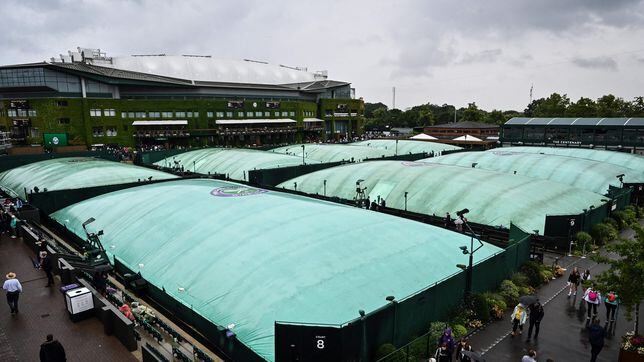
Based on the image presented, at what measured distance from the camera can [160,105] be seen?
97.4 meters

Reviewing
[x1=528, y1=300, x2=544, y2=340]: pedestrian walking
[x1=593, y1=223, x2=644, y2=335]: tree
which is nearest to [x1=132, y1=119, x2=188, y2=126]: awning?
[x1=528, y1=300, x2=544, y2=340]: pedestrian walking

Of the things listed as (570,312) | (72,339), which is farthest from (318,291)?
(570,312)

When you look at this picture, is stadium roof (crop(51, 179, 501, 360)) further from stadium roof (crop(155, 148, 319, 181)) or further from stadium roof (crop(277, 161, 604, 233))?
stadium roof (crop(155, 148, 319, 181))

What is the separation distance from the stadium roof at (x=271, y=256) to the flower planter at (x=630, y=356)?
6.77m

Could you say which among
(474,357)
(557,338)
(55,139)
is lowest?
(557,338)

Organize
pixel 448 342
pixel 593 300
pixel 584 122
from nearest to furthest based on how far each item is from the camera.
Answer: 1. pixel 448 342
2. pixel 593 300
3. pixel 584 122

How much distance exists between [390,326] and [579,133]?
74.5 meters

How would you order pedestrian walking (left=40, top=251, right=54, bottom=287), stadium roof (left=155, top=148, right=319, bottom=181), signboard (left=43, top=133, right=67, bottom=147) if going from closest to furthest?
pedestrian walking (left=40, top=251, right=54, bottom=287) < stadium roof (left=155, top=148, right=319, bottom=181) < signboard (left=43, top=133, right=67, bottom=147)

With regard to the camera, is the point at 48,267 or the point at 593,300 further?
the point at 48,267

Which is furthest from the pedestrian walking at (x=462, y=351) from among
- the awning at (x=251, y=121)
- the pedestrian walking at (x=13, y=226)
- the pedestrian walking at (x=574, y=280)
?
the awning at (x=251, y=121)

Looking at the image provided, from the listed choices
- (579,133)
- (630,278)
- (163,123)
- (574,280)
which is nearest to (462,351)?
(630,278)

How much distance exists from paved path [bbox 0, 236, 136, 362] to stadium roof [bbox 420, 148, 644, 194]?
41.5m

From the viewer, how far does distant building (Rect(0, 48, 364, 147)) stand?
84.2 metres

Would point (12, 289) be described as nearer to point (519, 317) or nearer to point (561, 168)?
point (519, 317)
